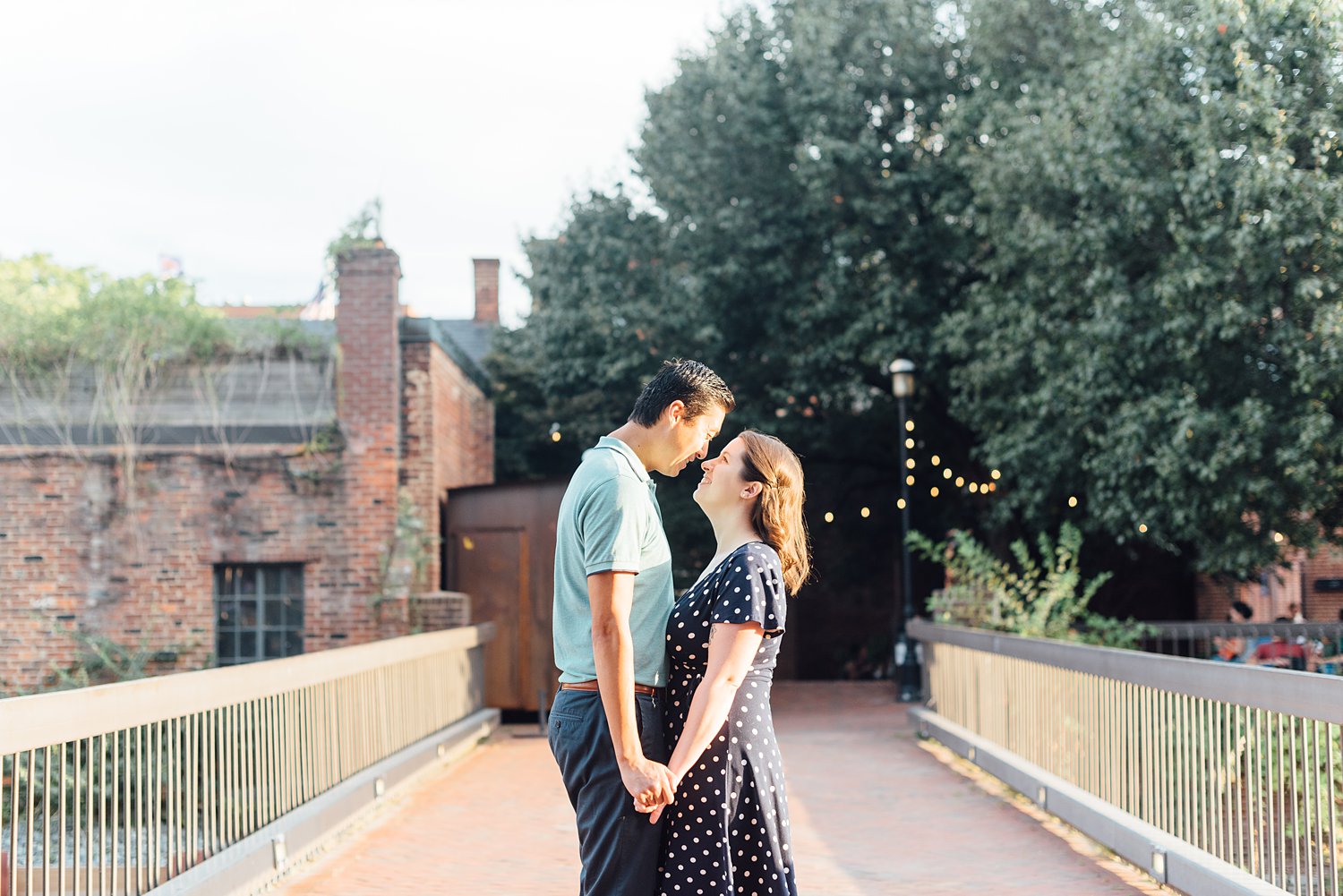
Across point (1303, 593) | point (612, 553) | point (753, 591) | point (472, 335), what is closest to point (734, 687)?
point (753, 591)

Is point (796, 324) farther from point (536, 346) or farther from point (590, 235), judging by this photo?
point (536, 346)

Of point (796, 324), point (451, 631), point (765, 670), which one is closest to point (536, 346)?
point (796, 324)

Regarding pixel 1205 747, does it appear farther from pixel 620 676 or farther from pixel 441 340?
pixel 441 340

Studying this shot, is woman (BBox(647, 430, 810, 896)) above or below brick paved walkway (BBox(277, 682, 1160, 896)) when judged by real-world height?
above

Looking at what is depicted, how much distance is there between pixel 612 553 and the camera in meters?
3.22

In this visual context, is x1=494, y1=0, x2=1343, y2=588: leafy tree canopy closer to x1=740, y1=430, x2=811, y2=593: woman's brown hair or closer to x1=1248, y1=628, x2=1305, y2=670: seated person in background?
x1=1248, y1=628, x2=1305, y2=670: seated person in background

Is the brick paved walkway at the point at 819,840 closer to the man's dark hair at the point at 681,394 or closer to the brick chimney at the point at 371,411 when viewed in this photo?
the brick chimney at the point at 371,411

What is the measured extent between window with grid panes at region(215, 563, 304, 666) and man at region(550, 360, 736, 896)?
1161 centimetres

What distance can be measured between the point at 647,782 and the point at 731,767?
290mm

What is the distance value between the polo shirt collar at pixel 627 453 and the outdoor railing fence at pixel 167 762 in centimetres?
192

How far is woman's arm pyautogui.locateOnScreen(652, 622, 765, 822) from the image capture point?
3.30 meters

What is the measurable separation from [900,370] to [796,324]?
2980 mm

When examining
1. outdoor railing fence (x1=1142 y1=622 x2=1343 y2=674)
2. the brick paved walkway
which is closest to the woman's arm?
the brick paved walkway

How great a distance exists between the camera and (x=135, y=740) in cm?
517
